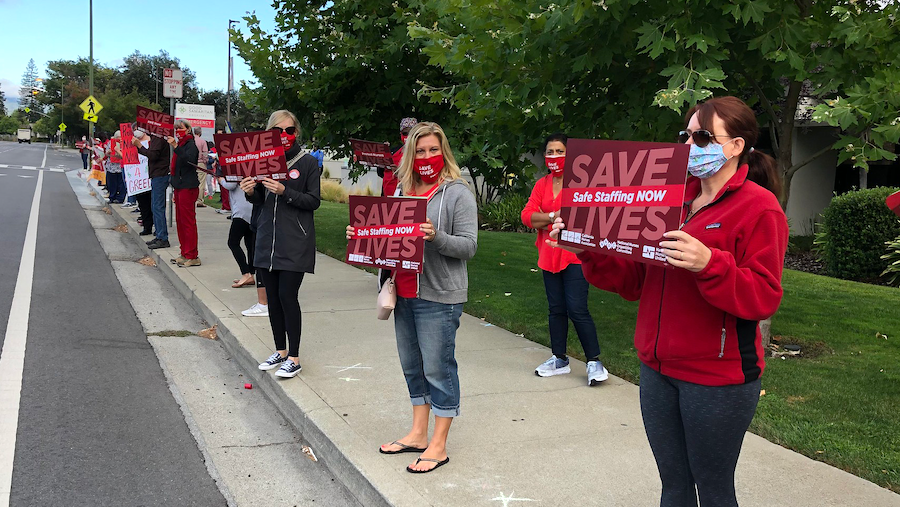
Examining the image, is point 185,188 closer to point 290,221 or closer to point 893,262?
point 290,221

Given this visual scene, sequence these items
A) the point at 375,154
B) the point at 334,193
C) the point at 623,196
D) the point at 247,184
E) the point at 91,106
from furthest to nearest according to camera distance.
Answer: the point at 91,106 → the point at 334,193 → the point at 375,154 → the point at 247,184 → the point at 623,196

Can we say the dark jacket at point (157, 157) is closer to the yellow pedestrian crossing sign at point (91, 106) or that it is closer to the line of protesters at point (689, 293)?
the line of protesters at point (689, 293)

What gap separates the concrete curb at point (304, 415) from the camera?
13.3ft

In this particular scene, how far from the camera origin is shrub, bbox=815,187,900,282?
12.1 m

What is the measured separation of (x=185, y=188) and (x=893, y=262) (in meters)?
10.7

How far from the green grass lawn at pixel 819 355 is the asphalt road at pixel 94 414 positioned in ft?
11.4

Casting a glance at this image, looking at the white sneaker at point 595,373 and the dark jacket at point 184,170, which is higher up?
the dark jacket at point 184,170

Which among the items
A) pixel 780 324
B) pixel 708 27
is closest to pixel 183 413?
pixel 708 27

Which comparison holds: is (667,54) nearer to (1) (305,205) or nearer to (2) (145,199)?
(1) (305,205)

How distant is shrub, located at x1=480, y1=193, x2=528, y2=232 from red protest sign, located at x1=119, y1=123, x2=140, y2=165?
8853 mm

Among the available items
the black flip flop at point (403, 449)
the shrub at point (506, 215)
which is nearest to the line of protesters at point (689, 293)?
the black flip flop at point (403, 449)

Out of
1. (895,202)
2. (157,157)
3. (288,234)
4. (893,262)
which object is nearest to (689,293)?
(895,202)

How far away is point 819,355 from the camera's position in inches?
269

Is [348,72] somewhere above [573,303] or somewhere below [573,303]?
above
